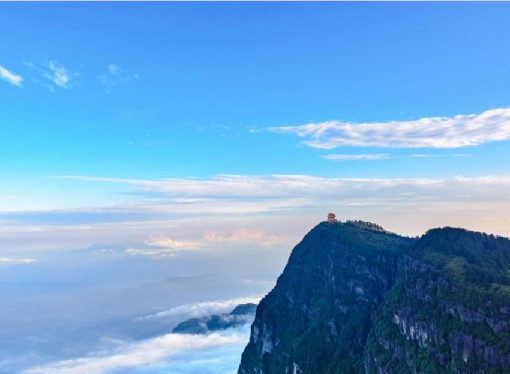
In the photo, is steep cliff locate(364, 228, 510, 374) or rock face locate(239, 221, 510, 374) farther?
rock face locate(239, 221, 510, 374)

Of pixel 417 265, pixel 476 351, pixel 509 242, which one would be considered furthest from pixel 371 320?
pixel 476 351

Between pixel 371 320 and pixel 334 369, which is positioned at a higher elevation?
pixel 371 320

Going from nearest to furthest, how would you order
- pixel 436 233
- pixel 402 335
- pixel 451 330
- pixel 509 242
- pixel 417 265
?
1. pixel 451 330
2. pixel 402 335
3. pixel 417 265
4. pixel 509 242
5. pixel 436 233

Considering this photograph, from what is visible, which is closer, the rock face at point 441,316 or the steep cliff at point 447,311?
the steep cliff at point 447,311

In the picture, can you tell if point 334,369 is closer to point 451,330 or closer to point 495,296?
point 451,330

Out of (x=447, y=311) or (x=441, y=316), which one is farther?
(x=441, y=316)

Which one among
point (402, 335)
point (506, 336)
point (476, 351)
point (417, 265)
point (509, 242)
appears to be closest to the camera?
point (506, 336)

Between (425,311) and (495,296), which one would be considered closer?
(495,296)

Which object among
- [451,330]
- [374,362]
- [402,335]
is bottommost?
[374,362]

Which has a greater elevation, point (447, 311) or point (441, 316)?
point (447, 311)
